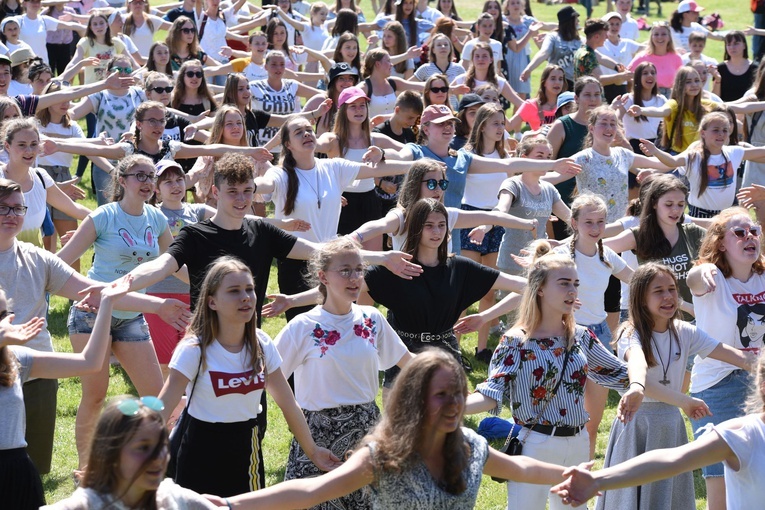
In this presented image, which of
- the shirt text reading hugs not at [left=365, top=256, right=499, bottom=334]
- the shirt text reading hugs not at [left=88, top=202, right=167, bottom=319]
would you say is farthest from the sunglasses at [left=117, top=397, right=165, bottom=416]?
the shirt text reading hugs not at [left=88, top=202, right=167, bottom=319]

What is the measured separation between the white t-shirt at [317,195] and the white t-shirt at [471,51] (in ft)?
24.2

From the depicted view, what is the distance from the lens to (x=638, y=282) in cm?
640

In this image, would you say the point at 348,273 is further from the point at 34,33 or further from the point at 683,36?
the point at 683,36

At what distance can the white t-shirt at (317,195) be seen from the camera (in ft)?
27.2

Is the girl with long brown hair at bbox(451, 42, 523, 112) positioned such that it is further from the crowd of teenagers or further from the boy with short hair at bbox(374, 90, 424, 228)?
the boy with short hair at bbox(374, 90, 424, 228)

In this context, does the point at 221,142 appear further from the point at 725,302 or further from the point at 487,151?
the point at 725,302

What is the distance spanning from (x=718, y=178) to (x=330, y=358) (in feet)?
18.7

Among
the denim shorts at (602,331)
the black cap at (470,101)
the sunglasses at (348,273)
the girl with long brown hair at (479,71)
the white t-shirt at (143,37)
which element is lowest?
the denim shorts at (602,331)

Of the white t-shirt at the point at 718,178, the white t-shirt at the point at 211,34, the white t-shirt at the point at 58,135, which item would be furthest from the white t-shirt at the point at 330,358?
the white t-shirt at the point at 211,34

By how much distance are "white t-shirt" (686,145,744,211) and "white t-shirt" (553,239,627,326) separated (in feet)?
9.48

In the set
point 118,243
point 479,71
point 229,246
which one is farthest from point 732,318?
point 479,71

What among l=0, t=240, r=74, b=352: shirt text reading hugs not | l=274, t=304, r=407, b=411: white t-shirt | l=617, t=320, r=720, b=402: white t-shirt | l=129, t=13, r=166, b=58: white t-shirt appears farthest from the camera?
l=129, t=13, r=166, b=58: white t-shirt

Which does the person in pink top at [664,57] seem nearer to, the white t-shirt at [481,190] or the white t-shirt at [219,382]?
the white t-shirt at [481,190]

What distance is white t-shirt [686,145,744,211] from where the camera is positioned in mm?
10367
